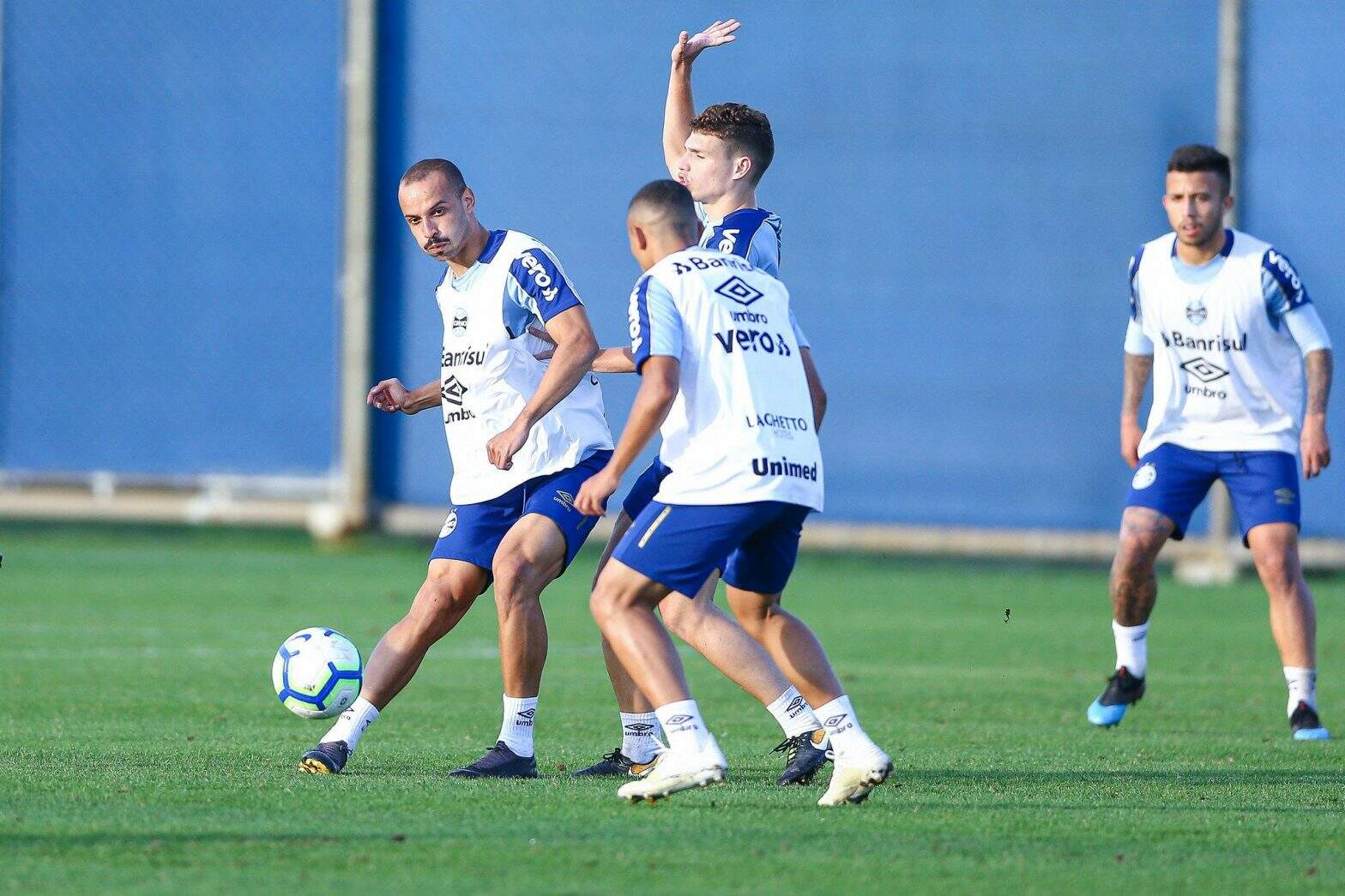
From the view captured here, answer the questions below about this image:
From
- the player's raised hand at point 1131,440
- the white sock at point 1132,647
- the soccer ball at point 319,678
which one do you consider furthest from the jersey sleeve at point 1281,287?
the soccer ball at point 319,678

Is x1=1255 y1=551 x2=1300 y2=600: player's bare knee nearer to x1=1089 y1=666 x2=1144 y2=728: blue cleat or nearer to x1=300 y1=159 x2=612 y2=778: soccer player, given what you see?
x1=1089 y1=666 x2=1144 y2=728: blue cleat

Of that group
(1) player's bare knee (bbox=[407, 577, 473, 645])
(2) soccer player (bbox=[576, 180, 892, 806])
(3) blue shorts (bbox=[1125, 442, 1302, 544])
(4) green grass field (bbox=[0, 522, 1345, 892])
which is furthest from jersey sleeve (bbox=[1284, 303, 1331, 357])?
(1) player's bare knee (bbox=[407, 577, 473, 645])

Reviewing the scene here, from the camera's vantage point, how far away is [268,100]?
17.9 meters

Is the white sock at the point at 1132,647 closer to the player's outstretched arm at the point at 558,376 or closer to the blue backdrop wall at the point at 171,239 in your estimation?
the player's outstretched arm at the point at 558,376

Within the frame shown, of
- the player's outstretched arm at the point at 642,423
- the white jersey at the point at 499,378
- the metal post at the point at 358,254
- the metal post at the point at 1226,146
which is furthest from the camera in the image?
the metal post at the point at 358,254

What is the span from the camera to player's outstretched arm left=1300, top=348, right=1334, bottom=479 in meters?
8.11

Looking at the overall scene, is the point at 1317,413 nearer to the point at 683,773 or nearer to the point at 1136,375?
the point at 1136,375

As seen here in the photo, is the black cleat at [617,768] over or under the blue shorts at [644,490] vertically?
under

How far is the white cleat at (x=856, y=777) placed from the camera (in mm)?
5496

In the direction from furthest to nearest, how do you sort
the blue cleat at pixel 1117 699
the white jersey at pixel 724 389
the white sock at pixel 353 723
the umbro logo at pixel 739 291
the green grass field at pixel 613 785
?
the blue cleat at pixel 1117 699
the white sock at pixel 353 723
the umbro logo at pixel 739 291
the white jersey at pixel 724 389
the green grass field at pixel 613 785

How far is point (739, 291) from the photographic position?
18.6 ft

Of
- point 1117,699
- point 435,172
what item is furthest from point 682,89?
point 1117,699

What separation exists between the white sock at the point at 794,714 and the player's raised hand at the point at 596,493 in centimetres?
85

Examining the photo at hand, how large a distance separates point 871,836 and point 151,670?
5.04 metres
